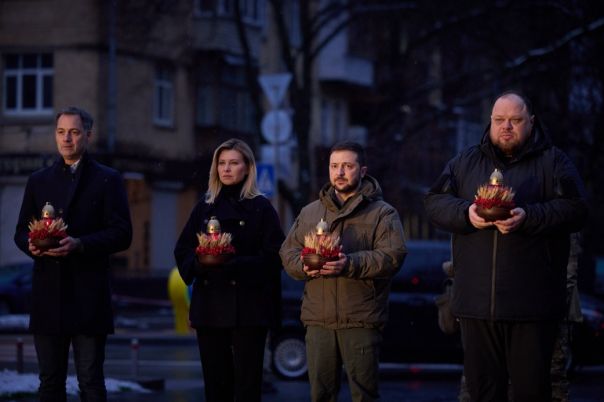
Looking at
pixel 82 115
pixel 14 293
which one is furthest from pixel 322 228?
pixel 14 293

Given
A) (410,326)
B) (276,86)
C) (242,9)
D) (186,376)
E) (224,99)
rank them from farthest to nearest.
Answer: (224,99), (242,9), (276,86), (186,376), (410,326)

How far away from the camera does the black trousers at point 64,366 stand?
9.27 meters

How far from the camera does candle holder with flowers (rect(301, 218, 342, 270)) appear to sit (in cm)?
881

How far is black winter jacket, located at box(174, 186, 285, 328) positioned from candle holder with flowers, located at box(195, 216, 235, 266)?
11 cm

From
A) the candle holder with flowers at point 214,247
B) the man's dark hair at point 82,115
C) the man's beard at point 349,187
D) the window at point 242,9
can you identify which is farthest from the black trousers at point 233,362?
the window at point 242,9

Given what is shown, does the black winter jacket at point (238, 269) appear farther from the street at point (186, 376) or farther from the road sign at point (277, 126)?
the road sign at point (277, 126)

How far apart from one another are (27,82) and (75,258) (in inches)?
1222

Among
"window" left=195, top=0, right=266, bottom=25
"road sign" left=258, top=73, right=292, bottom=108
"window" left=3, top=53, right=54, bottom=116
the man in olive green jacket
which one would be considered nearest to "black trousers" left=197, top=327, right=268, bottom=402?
the man in olive green jacket

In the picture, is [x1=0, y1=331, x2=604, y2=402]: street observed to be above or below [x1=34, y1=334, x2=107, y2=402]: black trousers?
below

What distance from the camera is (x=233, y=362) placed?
955 centimetres

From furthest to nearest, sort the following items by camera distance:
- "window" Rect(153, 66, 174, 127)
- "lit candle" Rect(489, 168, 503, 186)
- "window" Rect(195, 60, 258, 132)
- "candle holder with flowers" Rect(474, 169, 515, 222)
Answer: "window" Rect(195, 60, 258, 132) < "window" Rect(153, 66, 174, 127) < "lit candle" Rect(489, 168, 503, 186) < "candle holder with flowers" Rect(474, 169, 515, 222)

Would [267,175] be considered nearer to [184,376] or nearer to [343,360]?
[184,376]

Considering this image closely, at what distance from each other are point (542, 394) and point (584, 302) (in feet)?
38.3

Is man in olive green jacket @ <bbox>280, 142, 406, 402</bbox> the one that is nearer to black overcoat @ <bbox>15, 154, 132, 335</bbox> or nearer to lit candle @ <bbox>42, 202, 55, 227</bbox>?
black overcoat @ <bbox>15, 154, 132, 335</bbox>
